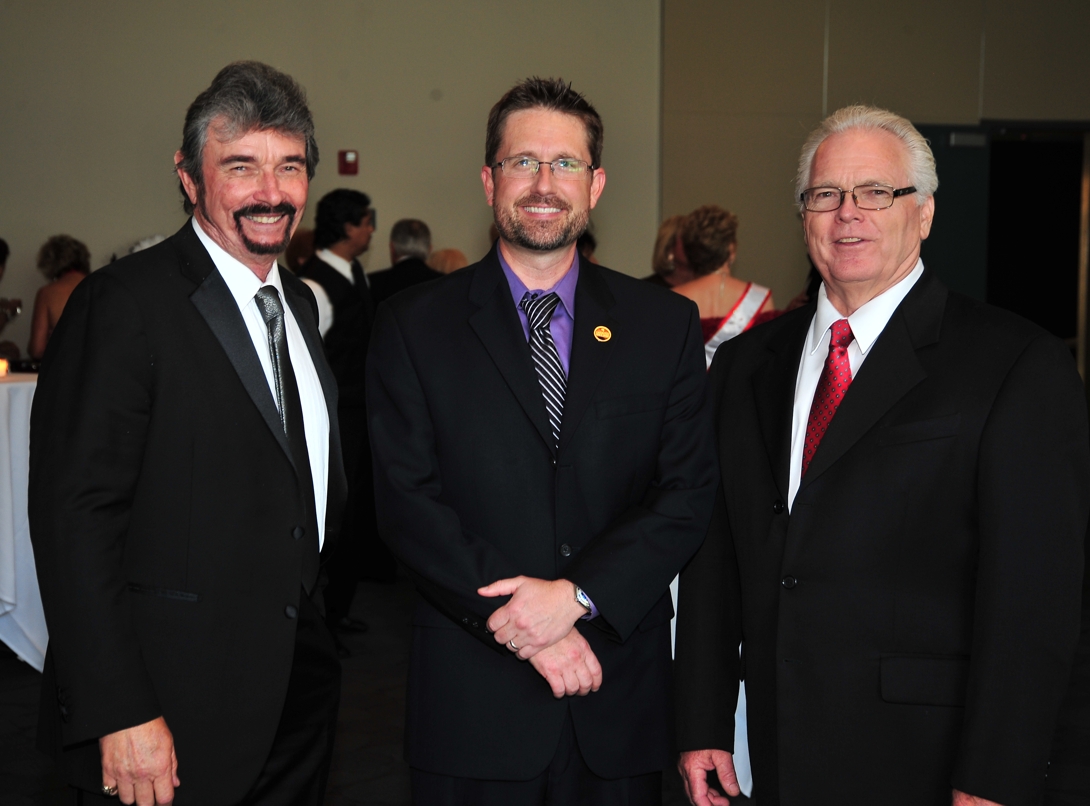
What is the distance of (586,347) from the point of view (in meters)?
1.94

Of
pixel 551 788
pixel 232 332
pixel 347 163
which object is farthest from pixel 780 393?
pixel 347 163

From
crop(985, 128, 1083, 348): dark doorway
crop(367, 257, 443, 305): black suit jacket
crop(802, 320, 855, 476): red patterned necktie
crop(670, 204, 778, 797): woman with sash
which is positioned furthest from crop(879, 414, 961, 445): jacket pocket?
crop(985, 128, 1083, 348): dark doorway

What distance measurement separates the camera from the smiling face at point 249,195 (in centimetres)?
189

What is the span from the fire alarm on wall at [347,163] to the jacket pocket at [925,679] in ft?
21.6

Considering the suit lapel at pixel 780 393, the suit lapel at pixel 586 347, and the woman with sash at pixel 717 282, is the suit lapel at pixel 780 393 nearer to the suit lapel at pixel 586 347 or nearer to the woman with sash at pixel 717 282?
the suit lapel at pixel 586 347

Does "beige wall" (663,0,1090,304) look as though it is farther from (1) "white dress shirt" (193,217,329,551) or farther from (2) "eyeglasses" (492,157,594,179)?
(1) "white dress shirt" (193,217,329,551)

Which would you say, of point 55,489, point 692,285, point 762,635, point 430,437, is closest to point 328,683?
point 430,437

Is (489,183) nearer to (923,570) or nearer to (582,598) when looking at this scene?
(582,598)

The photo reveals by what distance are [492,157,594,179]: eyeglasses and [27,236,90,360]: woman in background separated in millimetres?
4834

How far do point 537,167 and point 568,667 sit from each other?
35.4 inches

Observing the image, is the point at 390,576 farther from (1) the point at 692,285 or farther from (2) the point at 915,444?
(2) the point at 915,444

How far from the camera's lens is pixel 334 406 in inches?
82.4

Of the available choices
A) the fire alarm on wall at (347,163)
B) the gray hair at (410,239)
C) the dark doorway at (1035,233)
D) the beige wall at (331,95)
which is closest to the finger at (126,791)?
the gray hair at (410,239)

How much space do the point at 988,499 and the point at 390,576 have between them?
4.63m
